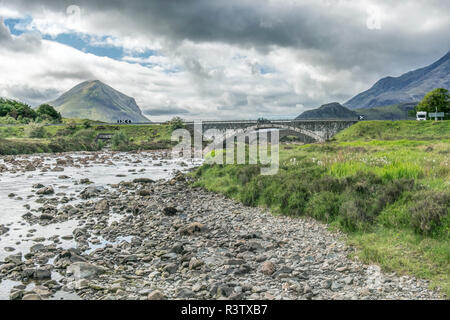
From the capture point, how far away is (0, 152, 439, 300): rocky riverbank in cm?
920

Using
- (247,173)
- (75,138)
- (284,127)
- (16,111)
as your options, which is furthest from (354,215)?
(16,111)

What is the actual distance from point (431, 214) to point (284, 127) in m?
81.7

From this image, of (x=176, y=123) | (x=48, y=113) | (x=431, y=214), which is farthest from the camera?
(x=48, y=113)

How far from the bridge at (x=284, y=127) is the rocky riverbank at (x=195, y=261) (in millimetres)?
70365

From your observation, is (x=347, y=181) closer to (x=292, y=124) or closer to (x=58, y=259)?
(x=58, y=259)

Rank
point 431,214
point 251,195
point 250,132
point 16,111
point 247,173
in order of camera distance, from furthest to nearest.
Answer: point 16,111
point 250,132
point 247,173
point 251,195
point 431,214

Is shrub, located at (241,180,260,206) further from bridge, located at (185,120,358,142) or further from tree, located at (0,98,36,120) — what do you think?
tree, located at (0,98,36,120)

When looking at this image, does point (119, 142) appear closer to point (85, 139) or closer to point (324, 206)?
point (85, 139)

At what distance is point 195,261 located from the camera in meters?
11.5

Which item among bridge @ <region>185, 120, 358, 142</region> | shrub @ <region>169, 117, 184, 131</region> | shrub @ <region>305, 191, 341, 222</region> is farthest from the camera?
shrub @ <region>169, 117, 184, 131</region>

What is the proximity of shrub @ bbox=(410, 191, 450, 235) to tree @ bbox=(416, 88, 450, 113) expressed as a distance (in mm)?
115532

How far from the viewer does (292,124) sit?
93375mm

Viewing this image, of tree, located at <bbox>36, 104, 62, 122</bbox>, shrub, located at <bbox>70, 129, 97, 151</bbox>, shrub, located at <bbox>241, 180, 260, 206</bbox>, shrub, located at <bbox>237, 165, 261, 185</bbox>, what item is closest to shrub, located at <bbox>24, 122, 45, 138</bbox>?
shrub, located at <bbox>70, 129, 97, 151</bbox>

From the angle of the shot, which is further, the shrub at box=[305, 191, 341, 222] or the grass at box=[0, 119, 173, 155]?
the grass at box=[0, 119, 173, 155]
